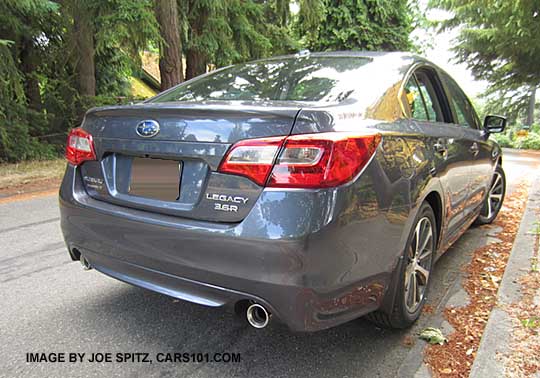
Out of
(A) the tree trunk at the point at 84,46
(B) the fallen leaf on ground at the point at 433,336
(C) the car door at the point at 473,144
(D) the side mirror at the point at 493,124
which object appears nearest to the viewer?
(B) the fallen leaf on ground at the point at 433,336

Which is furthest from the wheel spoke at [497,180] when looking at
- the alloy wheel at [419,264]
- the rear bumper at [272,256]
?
the rear bumper at [272,256]

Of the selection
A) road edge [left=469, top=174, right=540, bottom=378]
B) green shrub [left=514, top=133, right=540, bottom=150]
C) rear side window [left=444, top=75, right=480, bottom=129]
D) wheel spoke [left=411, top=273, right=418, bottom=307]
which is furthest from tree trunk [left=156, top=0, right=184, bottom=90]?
green shrub [left=514, top=133, right=540, bottom=150]

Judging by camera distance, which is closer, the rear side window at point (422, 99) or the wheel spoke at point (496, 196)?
the rear side window at point (422, 99)

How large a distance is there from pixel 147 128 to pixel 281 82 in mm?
892

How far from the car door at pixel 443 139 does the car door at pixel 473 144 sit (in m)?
0.14

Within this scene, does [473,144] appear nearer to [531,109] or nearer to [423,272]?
[423,272]

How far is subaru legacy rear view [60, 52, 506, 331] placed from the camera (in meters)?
1.82

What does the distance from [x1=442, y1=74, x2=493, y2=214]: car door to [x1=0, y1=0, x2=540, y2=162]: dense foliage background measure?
4.36 metres

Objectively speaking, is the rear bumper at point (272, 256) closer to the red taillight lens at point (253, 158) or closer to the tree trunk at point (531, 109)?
the red taillight lens at point (253, 158)

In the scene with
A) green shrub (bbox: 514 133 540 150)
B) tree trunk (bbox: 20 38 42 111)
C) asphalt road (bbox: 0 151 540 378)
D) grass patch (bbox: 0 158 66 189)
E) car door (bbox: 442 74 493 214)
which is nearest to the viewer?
asphalt road (bbox: 0 151 540 378)

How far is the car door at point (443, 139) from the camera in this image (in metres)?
2.71

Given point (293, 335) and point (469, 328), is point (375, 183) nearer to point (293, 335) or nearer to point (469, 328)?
point (293, 335)

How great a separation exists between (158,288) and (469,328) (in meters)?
1.81

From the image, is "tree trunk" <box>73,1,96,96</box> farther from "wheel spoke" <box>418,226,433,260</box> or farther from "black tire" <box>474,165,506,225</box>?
"wheel spoke" <box>418,226,433,260</box>
